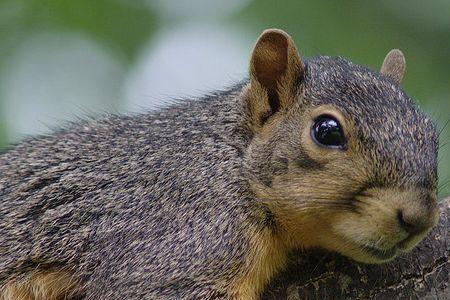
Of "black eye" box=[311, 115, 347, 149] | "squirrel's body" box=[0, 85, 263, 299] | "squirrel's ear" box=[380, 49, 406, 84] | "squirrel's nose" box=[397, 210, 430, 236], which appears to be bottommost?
"squirrel's body" box=[0, 85, 263, 299]

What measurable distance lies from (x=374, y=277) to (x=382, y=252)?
241mm

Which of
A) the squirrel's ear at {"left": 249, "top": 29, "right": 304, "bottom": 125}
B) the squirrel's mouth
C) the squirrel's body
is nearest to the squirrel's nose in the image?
the squirrel's mouth

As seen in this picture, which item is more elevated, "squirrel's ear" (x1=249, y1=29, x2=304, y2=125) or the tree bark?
"squirrel's ear" (x1=249, y1=29, x2=304, y2=125)

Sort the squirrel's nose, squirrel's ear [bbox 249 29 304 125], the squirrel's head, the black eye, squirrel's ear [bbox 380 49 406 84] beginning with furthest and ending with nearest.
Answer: squirrel's ear [bbox 380 49 406 84]
squirrel's ear [bbox 249 29 304 125]
the black eye
the squirrel's head
the squirrel's nose

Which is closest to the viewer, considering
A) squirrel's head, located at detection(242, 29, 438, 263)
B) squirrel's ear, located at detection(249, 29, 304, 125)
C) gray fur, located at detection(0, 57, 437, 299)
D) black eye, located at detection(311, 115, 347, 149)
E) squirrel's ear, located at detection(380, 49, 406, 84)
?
squirrel's head, located at detection(242, 29, 438, 263)

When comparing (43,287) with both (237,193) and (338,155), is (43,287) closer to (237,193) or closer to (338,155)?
(237,193)

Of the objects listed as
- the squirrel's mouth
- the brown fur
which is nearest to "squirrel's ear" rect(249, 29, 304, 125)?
the squirrel's mouth

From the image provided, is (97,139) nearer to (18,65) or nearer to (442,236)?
(442,236)

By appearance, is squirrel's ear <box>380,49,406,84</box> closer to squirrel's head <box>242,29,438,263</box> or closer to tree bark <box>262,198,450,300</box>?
squirrel's head <box>242,29,438,263</box>

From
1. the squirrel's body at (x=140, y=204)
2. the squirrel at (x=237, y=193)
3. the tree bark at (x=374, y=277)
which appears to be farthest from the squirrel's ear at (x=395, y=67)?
the tree bark at (x=374, y=277)

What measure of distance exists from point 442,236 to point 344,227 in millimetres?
574

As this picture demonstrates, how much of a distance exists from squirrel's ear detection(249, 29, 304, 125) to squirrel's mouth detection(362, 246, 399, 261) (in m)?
0.97

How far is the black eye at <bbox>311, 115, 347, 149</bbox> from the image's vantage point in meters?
4.25

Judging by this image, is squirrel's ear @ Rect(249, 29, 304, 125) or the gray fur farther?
squirrel's ear @ Rect(249, 29, 304, 125)
